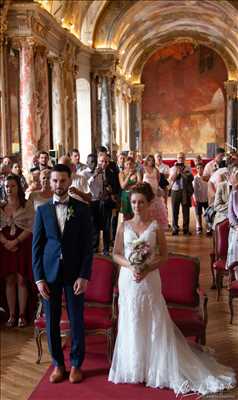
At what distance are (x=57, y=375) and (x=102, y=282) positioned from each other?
3.87 ft

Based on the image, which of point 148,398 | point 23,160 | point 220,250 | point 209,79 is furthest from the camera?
point 209,79

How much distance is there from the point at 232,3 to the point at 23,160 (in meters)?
15.2

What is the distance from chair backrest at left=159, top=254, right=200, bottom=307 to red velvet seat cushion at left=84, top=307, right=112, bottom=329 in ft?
2.21

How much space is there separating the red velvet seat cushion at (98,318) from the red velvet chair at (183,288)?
0.65m

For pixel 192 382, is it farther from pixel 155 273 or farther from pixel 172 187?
pixel 172 187

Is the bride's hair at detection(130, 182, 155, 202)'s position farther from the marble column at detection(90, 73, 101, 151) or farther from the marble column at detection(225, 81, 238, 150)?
the marble column at detection(225, 81, 238, 150)

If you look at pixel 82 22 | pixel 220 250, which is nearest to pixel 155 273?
pixel 220 250

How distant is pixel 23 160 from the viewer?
14.5m

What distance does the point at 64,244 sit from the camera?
15.5 feet

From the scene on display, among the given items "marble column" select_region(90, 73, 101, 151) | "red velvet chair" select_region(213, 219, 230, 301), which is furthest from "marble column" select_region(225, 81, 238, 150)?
"red velvet chair" select_region(213, 219, 230, 301)

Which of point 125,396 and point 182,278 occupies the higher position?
point 182,278

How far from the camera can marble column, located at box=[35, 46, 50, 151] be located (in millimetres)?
14992

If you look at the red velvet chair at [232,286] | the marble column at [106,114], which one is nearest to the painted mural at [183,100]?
the marble column at [106,114]

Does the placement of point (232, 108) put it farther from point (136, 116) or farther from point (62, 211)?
point (62, 211)
